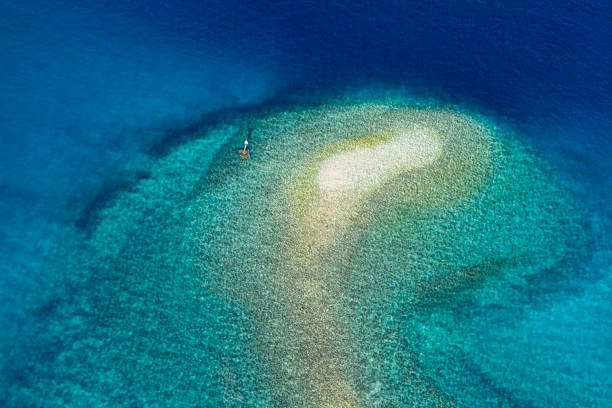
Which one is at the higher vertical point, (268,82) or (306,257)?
Result: (268,82)

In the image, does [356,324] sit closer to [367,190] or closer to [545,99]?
[367,190]

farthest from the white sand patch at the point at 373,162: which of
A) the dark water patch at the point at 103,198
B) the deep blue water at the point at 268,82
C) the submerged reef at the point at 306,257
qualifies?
the dark water patch at the point at 103,198

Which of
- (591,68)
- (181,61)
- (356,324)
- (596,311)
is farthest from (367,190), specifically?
(591,68)

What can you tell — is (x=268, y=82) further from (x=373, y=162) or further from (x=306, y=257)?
(x=306, y=257)

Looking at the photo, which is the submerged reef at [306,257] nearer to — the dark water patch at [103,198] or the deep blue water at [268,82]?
the dark water patch at [103,198]

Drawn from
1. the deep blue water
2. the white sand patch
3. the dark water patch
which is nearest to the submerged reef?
the white sand patch

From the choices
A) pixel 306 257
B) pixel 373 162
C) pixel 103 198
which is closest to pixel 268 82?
pixel 373 162
